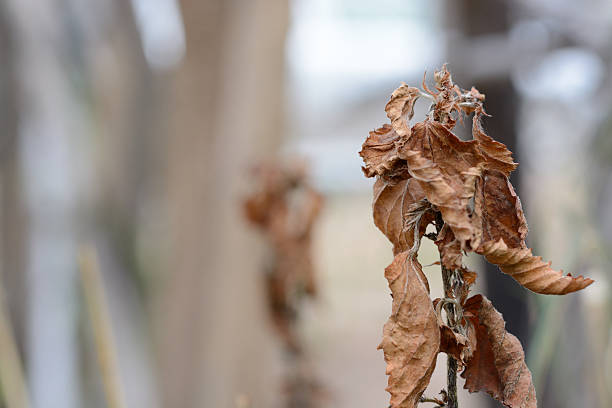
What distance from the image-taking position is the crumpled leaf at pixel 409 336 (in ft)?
0.78

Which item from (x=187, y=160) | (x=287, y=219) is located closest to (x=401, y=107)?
(x=287, y=219)

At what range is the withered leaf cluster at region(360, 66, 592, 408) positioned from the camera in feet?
0.77

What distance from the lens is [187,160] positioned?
5.29ft

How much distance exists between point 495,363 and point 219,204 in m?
1.29

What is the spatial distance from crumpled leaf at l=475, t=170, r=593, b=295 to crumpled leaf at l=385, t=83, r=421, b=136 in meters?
0.04

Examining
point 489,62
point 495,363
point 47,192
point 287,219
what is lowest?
point 495,363

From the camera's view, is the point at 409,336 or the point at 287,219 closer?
the point at 409,336

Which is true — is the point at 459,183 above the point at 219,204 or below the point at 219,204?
below

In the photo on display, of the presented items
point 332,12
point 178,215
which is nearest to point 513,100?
point 178,215

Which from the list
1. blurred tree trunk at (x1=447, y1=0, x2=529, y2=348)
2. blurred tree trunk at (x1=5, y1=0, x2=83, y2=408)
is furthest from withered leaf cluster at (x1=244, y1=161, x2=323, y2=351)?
blurred tree trunk at (x1=5, y1=0, x2=83, y2=408)

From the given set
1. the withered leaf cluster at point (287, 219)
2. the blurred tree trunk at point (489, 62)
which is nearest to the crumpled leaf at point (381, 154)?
the blurred tree trunk at point (489, 62)

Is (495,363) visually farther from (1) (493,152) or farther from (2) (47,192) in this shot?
(2) (47,192)

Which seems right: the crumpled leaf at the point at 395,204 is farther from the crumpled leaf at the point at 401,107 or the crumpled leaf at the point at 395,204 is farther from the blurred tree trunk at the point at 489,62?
the blurred tree trunk at the point at 489,62

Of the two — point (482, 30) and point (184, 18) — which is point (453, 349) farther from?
point (184, 18)
